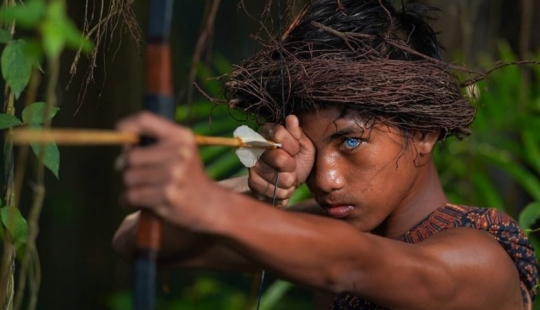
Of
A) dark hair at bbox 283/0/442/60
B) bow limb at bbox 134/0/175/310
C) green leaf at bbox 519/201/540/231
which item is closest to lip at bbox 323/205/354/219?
dark hair at bbox 283/0/442/60

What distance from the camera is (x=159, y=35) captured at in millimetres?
1436

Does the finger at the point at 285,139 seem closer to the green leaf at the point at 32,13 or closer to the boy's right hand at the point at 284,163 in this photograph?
the boy's right hand at the point at 284,163

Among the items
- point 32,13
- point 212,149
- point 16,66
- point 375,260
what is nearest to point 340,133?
point 375,260

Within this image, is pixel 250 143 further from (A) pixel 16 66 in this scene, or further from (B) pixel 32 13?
(B) pixel 32 13

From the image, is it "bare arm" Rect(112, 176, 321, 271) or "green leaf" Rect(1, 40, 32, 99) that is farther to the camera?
"bare arm" Rect(112, 176, 321, 271)

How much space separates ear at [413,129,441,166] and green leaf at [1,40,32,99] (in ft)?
3.07

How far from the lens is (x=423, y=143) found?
2305mm

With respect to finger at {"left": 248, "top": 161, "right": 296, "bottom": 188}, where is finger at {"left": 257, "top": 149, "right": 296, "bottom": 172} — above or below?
above

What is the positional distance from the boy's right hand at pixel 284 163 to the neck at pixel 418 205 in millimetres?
290

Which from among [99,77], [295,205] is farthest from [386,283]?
[99,77]

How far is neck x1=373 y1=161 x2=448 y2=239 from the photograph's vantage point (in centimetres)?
237

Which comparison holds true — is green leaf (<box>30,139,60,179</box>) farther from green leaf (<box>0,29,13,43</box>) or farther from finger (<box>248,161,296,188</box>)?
finger (<box>248,161,296,188</box>)

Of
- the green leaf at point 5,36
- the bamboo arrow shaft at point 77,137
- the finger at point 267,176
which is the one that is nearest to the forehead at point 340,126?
the finger at point 267,176

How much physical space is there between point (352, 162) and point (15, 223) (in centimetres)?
71
